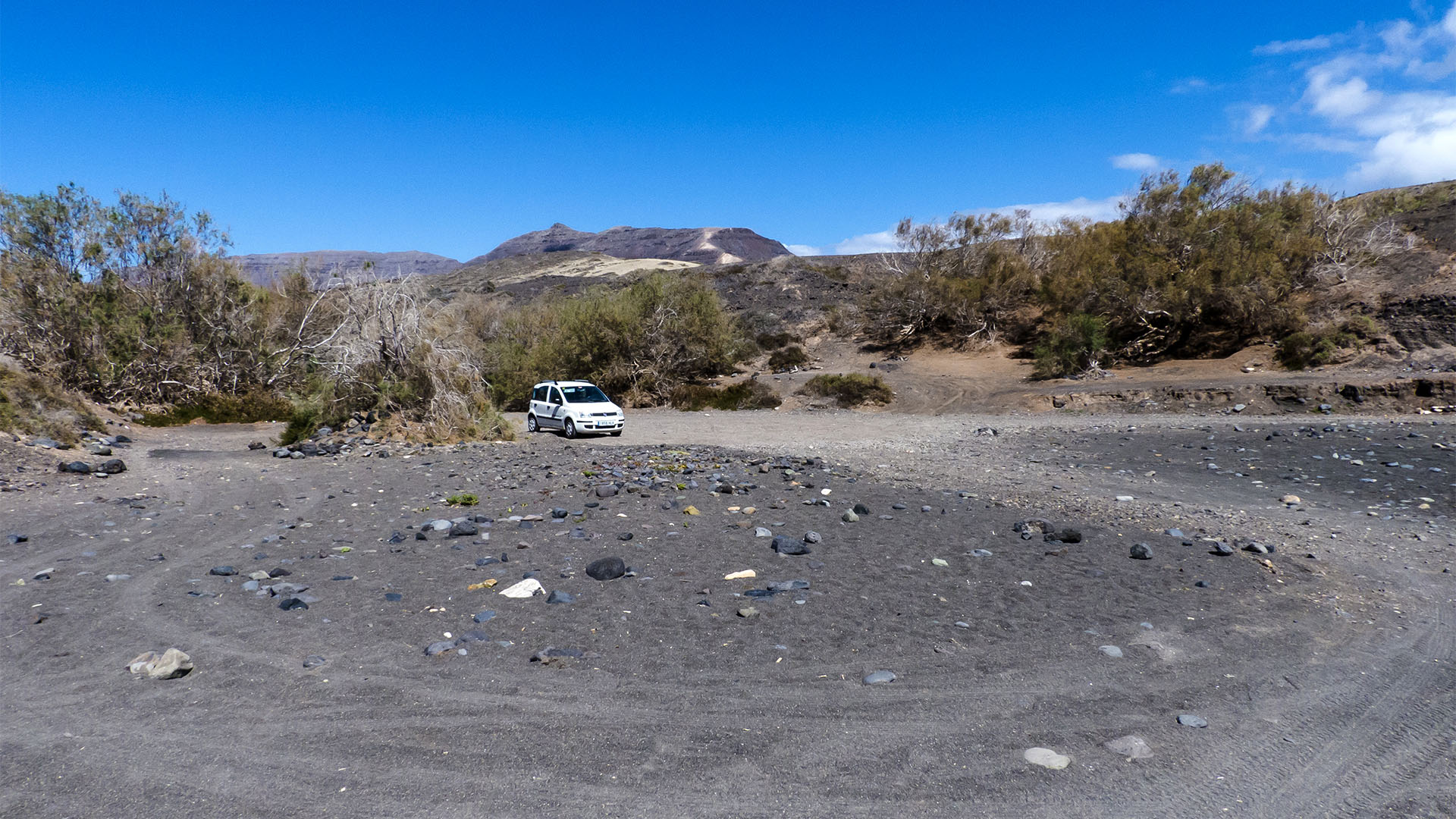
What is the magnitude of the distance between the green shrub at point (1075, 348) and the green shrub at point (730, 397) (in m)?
10.1

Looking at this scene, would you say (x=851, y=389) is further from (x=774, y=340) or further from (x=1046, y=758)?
(x=1046, y=758)

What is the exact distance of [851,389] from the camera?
28.3 metres

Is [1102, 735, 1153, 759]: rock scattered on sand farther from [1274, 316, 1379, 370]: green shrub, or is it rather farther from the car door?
[1274, 316, 1379, 370]: green shrub

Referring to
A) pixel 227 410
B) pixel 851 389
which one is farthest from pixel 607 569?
pixel 227 410

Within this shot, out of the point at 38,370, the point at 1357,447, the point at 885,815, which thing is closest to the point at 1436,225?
the point at 1357,447

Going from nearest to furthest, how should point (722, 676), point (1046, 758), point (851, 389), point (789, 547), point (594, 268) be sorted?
point (1046, 758) → point (722, 676) → point (789, 547) → point (851, 389) → point (594, 268)

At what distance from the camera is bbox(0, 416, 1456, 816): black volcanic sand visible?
3.14 m

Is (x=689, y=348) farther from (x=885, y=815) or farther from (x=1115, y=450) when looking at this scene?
(x=885, y=815)

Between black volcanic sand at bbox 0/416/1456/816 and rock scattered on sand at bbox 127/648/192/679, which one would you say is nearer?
black volcanic sand at bbox 0/416/1456/816

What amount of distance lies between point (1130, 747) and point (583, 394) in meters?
18.8

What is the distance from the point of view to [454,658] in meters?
4.54

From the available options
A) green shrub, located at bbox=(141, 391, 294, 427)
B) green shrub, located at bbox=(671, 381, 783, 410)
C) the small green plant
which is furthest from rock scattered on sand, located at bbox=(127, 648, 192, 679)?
the small green plant

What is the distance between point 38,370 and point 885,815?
28.3 m

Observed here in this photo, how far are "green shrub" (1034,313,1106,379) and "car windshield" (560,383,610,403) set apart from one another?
16767 mm
